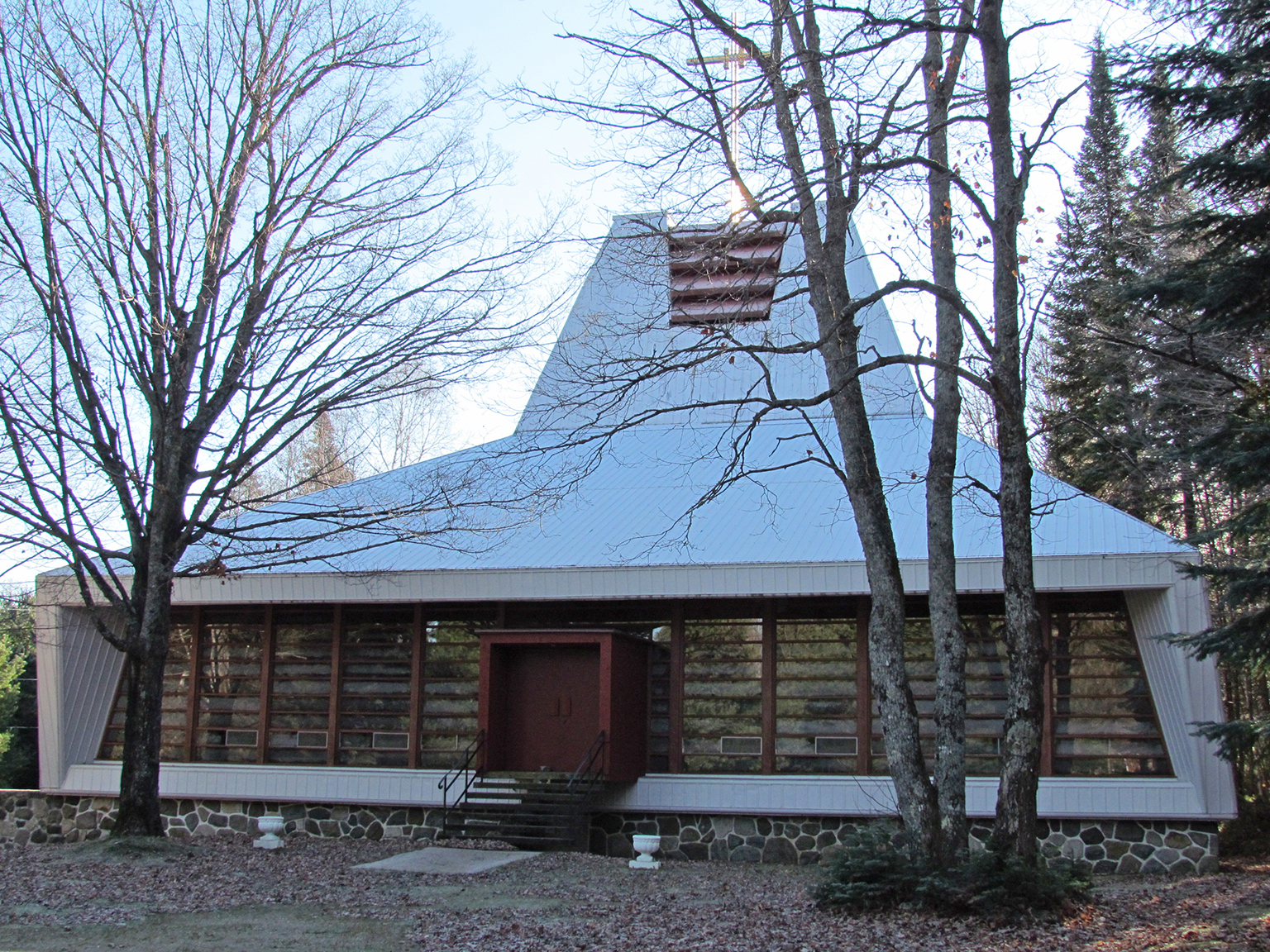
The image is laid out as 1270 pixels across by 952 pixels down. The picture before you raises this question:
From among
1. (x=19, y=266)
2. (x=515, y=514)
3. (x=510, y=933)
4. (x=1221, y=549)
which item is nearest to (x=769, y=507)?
(x=515, y=514)

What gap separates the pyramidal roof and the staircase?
242cm

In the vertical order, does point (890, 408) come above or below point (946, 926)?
above

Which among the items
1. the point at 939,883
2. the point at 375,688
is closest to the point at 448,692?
the point at 375,688

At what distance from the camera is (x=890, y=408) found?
57.3 feet

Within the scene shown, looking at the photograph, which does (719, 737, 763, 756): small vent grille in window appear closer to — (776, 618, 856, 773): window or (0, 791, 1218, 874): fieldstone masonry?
(776, 618, 856, 773): window

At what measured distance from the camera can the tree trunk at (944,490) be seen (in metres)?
8.98

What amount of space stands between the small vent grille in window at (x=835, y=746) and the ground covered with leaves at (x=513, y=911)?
1791 millimetres

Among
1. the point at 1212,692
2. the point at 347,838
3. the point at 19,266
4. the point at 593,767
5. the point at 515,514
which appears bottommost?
the point at 347,838

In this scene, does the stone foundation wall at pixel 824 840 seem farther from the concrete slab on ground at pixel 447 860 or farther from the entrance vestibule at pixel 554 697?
the concrete slab on ground at pixel 447 860

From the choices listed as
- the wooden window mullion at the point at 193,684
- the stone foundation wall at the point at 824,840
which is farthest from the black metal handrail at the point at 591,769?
the wooden window mullion at the point at 193,684

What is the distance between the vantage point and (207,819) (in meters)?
15.1

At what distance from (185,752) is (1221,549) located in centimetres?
1738

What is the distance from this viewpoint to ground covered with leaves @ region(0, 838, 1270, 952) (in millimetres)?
7586

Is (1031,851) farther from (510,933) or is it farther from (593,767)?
(593,767)
